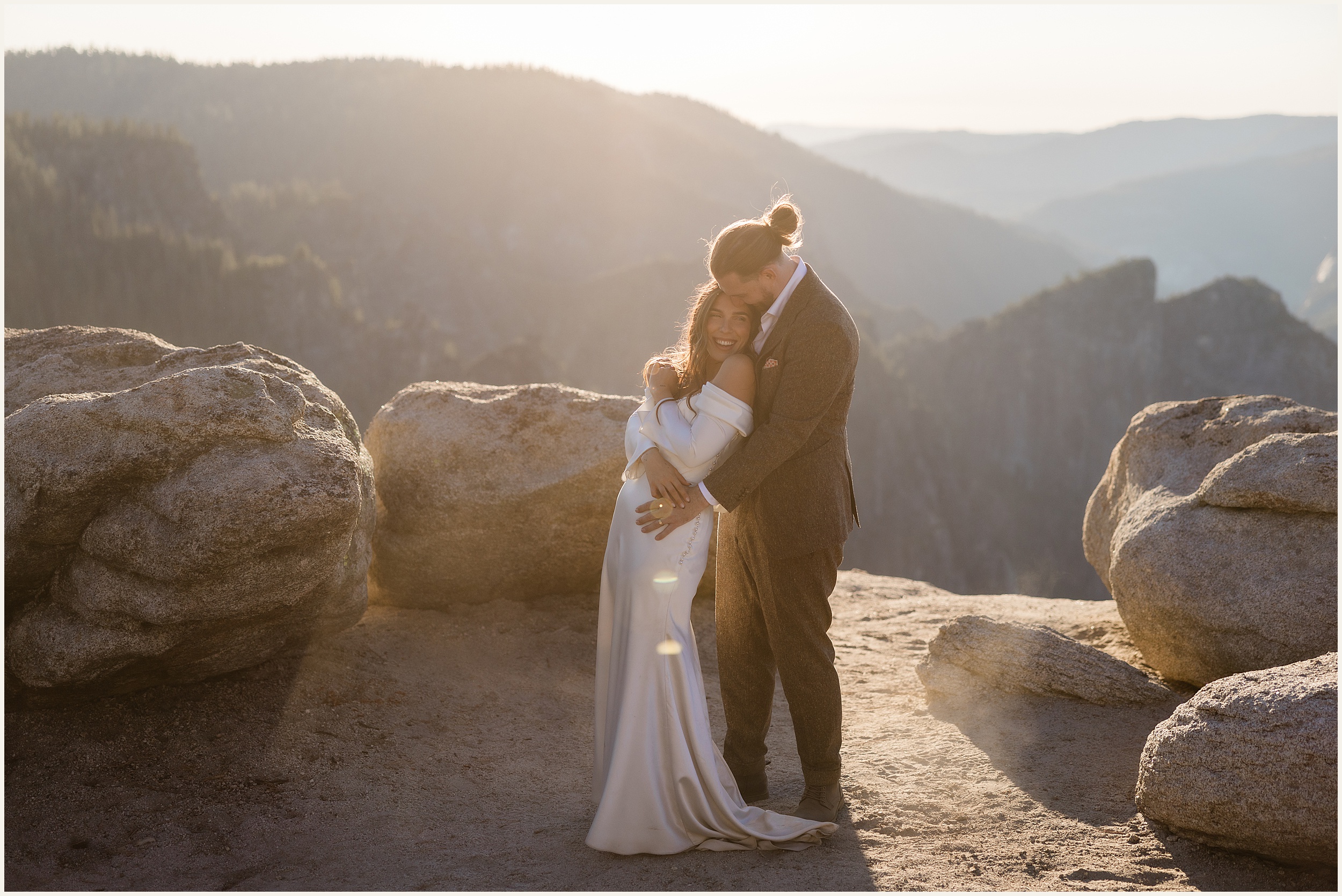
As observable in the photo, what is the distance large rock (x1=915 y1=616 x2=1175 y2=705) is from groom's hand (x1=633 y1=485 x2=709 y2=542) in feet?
8.83

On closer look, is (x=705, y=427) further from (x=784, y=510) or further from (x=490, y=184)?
(x=490, y=184)

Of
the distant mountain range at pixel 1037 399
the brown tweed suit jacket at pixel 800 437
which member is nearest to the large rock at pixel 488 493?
the brown tweed suit jacket at pixel 800 437

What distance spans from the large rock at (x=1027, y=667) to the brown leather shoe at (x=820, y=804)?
186 cm

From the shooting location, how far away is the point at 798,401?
3.30 meters

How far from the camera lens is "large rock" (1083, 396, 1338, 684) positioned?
470 cm

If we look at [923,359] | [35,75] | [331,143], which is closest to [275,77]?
[331,143]

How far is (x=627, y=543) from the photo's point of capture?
11.2ft

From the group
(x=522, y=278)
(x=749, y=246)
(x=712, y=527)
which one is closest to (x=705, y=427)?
(x=712, y=527)

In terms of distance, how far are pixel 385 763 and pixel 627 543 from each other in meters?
1.82

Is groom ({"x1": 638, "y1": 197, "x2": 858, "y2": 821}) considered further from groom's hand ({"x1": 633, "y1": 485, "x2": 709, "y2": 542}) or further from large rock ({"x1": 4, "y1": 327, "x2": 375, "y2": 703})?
large rock ({"x1": 4, "y1": 327, "x2": 375, "y2": 703})

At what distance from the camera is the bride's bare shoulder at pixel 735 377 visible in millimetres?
3316

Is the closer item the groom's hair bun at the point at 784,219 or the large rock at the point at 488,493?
the groom's hair bun at the point at 784,219

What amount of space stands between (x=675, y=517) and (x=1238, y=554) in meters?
3.50

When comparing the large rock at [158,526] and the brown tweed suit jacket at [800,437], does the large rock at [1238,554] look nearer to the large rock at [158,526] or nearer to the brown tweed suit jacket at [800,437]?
the brown tweed suit jacket at [800,437]
